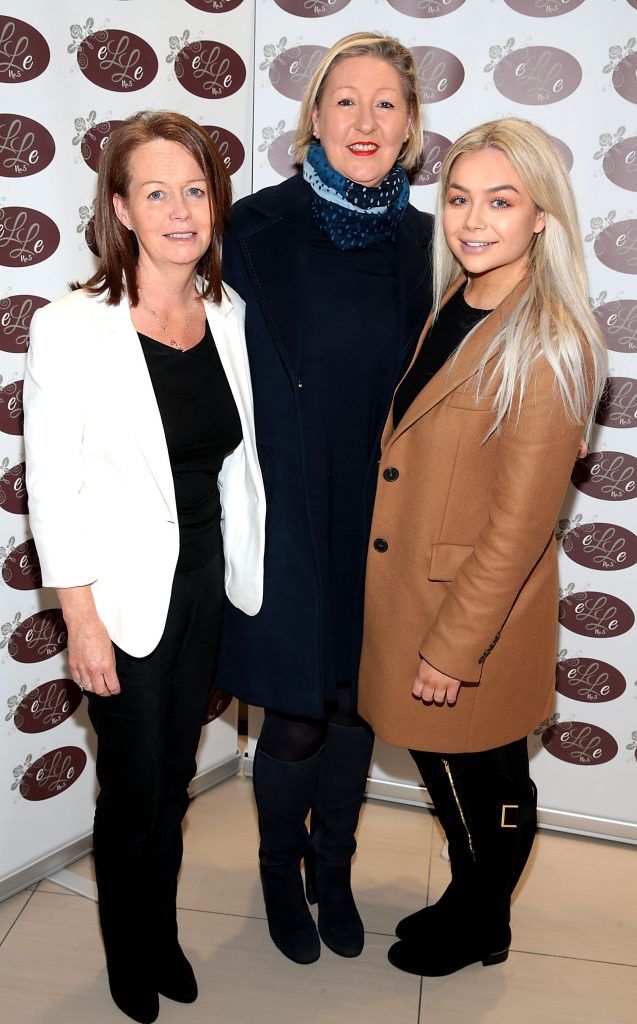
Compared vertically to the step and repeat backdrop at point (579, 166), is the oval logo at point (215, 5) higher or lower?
higher

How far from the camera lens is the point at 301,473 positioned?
6.87 feet

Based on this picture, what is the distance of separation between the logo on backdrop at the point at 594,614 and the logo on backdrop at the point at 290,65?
1.63 m

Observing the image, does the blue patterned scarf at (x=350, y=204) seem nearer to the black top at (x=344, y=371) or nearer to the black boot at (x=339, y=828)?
the black top at (x=344, y=371)

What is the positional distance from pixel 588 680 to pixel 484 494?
3.89 ft

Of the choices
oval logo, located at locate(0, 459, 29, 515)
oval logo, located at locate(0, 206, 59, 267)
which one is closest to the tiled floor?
oval logo, located at locate(0, 459, 29, 515)

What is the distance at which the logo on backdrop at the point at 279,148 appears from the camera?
2734mm

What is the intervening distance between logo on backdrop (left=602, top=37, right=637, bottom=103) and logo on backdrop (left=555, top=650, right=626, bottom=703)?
155 cm

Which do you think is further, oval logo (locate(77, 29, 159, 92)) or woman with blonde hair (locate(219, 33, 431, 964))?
oval logo (locate(77, 29, 159, 92))

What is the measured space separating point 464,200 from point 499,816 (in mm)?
1338

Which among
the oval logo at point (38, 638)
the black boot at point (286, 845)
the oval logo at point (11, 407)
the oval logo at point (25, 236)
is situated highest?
the oval logo at point (25, 236)

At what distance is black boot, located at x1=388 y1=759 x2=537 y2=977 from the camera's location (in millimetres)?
2186

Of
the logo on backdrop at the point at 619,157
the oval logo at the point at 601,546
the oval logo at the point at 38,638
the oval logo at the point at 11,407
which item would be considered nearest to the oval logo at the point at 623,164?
the logo on backdrop at the point at 619,157

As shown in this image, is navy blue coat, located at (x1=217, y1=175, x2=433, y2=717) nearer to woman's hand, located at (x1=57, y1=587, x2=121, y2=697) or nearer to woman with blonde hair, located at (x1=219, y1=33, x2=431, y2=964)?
woman with blonde hair, located at (x1=219, y1=33, x2=431, y2=964)

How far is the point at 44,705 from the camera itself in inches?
100.0
